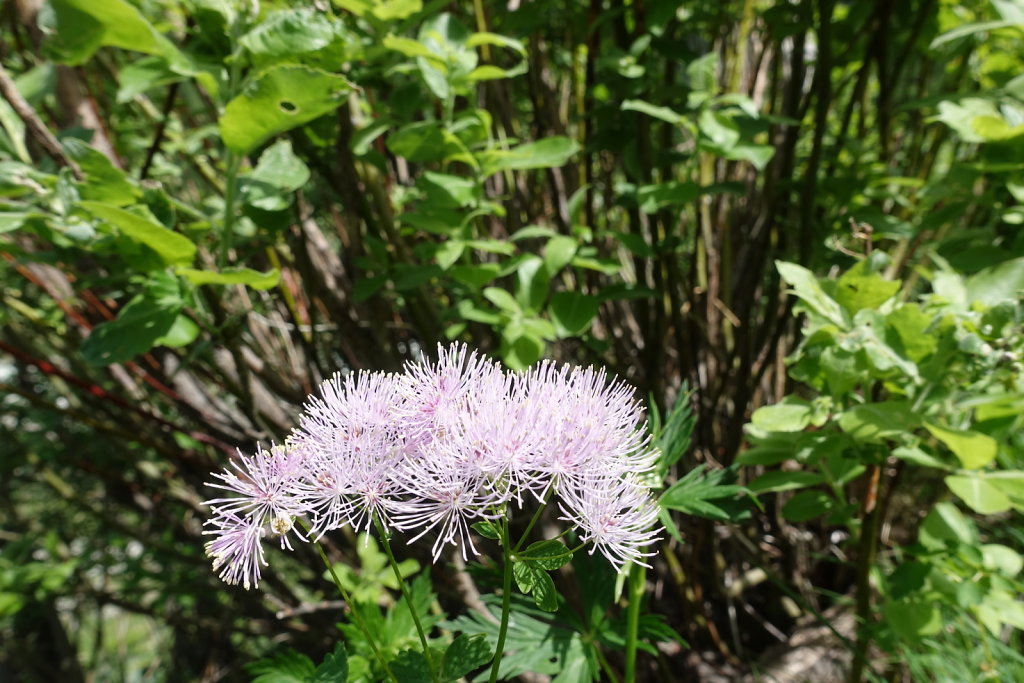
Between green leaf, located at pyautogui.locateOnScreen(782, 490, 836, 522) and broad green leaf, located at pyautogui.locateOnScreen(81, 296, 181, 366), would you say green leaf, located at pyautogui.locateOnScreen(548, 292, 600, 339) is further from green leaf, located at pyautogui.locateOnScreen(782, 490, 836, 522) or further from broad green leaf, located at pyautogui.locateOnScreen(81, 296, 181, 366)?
broad green leaf, located at pyautogui.locateOnScreen(81, 296, 181, 366)

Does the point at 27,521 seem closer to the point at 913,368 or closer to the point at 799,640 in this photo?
the point at 799,640

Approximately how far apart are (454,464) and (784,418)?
625 mm

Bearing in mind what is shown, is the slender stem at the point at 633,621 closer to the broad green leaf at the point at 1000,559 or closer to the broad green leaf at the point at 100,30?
the broad green leaf at the point at 1000,559

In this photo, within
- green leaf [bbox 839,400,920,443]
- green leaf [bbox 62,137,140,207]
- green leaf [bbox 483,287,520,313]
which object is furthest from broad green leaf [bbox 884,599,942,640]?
green leaf [bbox 62,137,140,207]

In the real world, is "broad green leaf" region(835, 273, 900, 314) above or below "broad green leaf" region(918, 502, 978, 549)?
above

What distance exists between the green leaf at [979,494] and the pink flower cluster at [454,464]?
24.7 inches

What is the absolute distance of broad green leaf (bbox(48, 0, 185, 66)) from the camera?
970 mm

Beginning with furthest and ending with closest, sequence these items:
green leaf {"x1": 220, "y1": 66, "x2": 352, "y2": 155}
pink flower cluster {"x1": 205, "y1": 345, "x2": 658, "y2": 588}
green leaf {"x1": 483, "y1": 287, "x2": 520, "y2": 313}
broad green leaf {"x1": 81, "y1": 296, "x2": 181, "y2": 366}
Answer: green leaf {"x1": 483, "y1": 287, "x2": 520, "y2": 313} → broad green leaf {"x1": 81, "y1": 296, "x2": 181, "y2": 366} → green leaf {"x1": 220, "y1": 66, "x2": 352, "y2": 155} → pink flower cluster {"x1": 205, "y1": 345, "x2": 658, "y2": 588}

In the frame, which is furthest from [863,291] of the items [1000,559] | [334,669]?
[334,669]

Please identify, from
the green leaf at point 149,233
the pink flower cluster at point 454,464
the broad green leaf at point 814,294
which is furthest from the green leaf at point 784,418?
the green leaf at point 149,233

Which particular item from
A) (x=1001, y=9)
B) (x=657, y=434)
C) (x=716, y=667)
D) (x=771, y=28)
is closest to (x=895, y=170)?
(x=771, y=28)

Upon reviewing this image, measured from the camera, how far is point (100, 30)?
100 cm

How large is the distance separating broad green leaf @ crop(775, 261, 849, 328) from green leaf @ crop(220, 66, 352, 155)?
698 mm

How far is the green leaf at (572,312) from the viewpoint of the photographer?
48.5 inches
